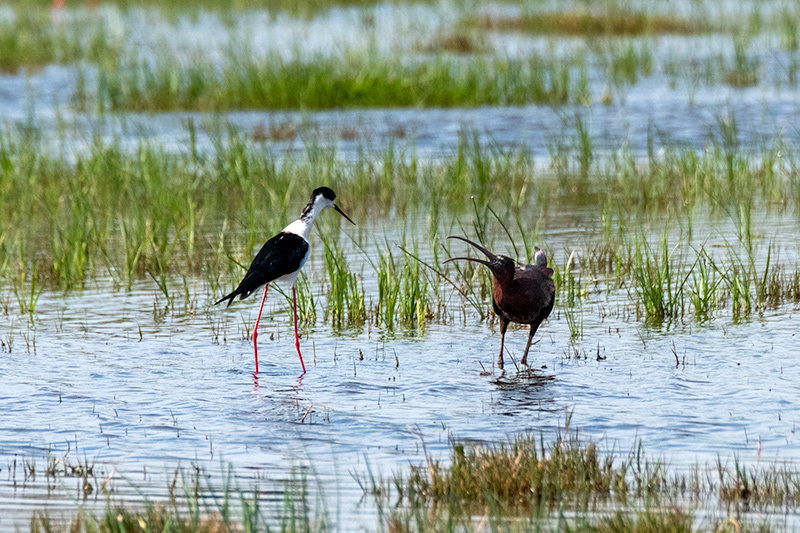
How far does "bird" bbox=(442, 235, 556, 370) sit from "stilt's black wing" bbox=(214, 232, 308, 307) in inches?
43.7

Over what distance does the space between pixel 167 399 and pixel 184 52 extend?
2034cm

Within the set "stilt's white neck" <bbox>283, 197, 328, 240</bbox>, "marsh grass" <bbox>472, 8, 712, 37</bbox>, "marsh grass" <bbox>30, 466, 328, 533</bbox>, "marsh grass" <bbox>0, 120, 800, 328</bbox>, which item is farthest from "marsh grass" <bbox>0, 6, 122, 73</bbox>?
"marsh grass" <bbox>30, 466, 328, 533</bbox>

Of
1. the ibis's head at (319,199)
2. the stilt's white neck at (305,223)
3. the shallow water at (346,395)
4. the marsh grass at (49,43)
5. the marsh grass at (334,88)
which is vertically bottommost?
the shallow water at (346,395)

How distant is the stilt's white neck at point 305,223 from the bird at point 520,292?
1262mm

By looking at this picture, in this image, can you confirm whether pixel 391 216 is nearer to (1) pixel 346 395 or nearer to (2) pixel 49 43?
(1) pixel 346 395

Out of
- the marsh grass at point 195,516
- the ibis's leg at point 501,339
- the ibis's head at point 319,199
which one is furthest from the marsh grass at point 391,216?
the marsh grass at point 195,516

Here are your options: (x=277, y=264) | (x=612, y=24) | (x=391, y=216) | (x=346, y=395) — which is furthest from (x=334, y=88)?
(x=346, y=395)

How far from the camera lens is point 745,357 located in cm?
664

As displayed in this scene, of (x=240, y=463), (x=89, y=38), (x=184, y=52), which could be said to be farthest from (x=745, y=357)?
(x=89, y=38)

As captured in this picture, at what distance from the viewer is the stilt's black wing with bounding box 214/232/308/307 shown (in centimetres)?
713

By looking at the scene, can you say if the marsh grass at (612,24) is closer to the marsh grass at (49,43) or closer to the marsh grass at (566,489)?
the marsh grass at (49,43)

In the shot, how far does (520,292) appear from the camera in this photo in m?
6.72

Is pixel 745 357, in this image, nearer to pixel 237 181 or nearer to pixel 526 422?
pixel 526 422

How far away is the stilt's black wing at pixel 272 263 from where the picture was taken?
7133 millimetres
